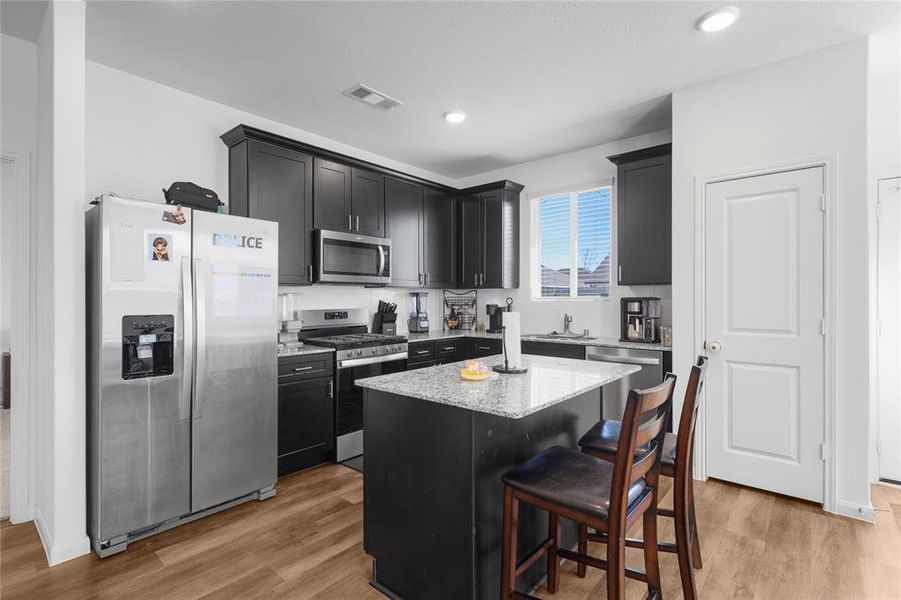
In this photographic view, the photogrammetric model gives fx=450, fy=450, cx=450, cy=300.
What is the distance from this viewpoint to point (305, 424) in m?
3.31

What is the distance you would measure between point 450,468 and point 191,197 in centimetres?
226

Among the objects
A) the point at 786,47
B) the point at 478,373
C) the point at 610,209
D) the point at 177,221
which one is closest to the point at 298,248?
the point at 177,221

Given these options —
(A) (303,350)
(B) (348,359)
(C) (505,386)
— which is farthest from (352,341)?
(C) (505,386)

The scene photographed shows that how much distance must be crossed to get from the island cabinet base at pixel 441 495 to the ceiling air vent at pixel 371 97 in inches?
87.6

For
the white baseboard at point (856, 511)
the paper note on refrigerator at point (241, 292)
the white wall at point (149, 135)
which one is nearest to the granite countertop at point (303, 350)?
the paper note on refrigerator at point (241, 292)

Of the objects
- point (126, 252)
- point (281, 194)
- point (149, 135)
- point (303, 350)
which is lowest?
point (303, 350)

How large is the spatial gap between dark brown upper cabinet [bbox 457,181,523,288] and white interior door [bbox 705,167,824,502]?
211 cm

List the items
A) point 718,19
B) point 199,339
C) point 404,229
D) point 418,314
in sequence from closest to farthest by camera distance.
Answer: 1. point 718,19
2. point 199,339
3. point 404,229
4. point 418,314

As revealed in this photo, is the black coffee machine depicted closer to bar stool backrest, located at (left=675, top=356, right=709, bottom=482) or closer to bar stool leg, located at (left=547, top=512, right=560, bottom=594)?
bar stool leg, located at (left=547, top=512, right=560, bottom=594)

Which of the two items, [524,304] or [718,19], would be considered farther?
[524,304]

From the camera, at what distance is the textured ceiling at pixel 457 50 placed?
2.33 meters

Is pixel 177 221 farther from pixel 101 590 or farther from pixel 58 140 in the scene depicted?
pixel 101 590

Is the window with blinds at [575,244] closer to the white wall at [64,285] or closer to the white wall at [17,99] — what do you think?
the white wall at [64,285]

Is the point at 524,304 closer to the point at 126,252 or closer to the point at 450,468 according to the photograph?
the point at 450,468
